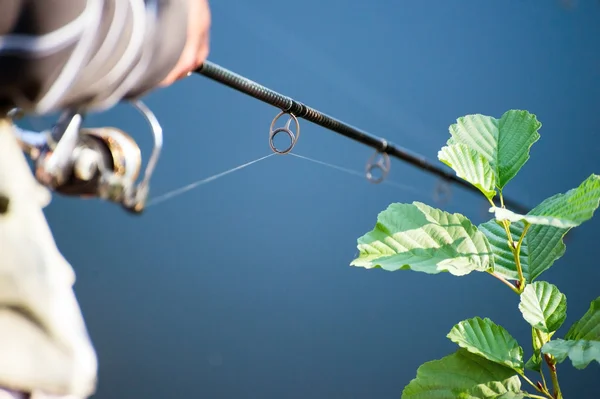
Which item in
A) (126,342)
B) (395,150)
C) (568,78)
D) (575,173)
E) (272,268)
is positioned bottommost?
(126,342)

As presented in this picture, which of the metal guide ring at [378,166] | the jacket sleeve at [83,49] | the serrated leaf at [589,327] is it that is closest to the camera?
the jacket sleeve at [83,49]

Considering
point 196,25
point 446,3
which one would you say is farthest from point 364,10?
point 196,25

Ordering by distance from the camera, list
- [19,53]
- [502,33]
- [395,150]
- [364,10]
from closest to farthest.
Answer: [19,53] < [395,150] < [364,10] < [502,33]

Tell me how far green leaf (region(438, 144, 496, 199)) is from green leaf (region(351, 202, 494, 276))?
1.5 inches

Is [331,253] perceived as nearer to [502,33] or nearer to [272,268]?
[272,268]

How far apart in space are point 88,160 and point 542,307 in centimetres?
39

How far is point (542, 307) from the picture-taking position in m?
0.53

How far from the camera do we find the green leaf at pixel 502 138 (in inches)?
21.5

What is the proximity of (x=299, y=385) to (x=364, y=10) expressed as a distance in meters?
1.00

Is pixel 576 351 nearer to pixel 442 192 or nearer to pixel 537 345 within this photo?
pixel 537 345

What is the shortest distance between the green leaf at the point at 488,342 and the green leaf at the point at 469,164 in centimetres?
12

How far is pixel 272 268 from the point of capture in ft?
5.14

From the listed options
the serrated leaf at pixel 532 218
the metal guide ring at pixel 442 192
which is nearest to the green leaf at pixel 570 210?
the serrated leaf at pixel 532 218

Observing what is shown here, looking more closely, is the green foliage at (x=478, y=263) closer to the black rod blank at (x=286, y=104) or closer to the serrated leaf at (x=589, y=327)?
the serrated leaf at (x=589, y=327)
